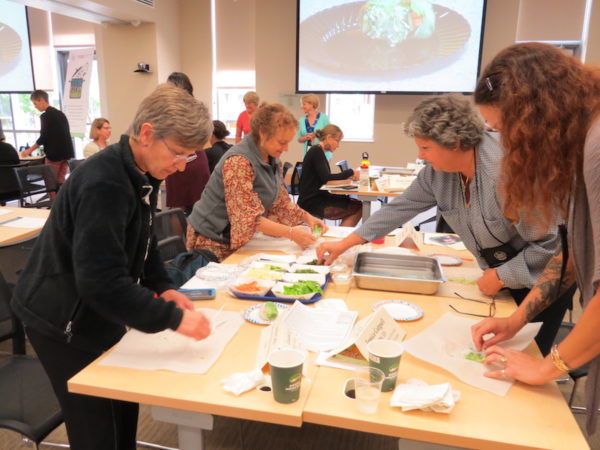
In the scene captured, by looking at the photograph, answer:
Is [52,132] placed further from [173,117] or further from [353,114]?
[173,117]

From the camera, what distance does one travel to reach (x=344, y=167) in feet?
18.1

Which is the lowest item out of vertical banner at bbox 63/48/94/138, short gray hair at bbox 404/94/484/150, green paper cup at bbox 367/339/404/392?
green paper cup at bbox 367/339/404/392

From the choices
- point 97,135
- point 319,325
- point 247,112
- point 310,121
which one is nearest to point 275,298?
point 319,325

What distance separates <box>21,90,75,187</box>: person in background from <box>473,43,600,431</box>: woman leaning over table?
6.05 metres

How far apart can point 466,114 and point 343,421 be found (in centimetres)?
112

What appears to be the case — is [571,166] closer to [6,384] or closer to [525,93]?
[525,93]

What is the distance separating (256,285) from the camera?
1718 millimetres

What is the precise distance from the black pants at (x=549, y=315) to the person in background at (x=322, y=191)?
2.90 meters

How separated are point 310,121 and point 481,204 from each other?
5.05 meters

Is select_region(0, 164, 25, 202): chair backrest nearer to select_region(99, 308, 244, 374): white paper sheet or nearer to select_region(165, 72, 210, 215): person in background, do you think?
select_region(165, 72, 210, 215): person in background

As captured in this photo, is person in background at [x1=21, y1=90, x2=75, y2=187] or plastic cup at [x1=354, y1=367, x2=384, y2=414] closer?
plastic cup at [x1=354, y1=367, x2=384, y2=414]

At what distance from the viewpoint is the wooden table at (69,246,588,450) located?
990 millimetres

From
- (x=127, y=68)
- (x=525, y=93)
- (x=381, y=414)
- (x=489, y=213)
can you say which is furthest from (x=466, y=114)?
(x=127, y=68)

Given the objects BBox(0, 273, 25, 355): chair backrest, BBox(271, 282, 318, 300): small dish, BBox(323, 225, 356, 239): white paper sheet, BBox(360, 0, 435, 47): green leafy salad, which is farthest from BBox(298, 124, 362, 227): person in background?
BBox(360, 0, 435, 47): green leafy salad
